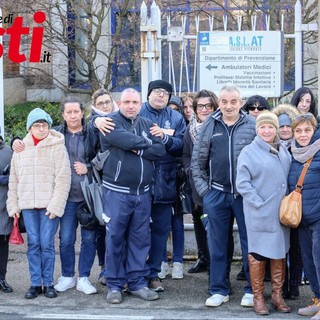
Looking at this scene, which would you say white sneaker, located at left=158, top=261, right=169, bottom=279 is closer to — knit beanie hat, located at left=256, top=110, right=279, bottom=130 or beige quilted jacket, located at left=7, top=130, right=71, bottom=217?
beige quilted jacket, located at left=7, top=130, right=71, bottom=217

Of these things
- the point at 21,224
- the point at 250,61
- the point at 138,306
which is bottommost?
the point at 138,306

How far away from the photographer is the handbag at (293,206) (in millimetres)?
7027

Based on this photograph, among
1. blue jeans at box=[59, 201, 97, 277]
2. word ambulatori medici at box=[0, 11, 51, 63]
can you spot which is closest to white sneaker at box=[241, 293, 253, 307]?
blue jeans at box=[59, 201, 97, 277]

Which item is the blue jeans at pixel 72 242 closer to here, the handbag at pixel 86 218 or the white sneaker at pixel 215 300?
the handbag at pixel 86 218

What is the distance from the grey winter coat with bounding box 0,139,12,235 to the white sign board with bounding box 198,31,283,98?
8.42 feet

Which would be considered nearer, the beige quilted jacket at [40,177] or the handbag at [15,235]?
the beige quilted jacket at [40,177]

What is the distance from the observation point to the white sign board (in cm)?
912

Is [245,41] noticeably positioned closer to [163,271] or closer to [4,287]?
[163,271]

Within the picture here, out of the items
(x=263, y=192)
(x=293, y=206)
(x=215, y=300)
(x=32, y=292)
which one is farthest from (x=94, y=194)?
(x=293, y=206)

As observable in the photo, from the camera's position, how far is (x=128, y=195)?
7621 millimetres

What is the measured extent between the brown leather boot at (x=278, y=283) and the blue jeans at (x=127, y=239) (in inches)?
49.7

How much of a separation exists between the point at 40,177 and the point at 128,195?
879 mm

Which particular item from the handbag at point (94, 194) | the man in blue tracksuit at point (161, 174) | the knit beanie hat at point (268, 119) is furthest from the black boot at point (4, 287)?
the knit beanie hat at point (268, 119)

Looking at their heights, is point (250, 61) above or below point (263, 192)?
above
